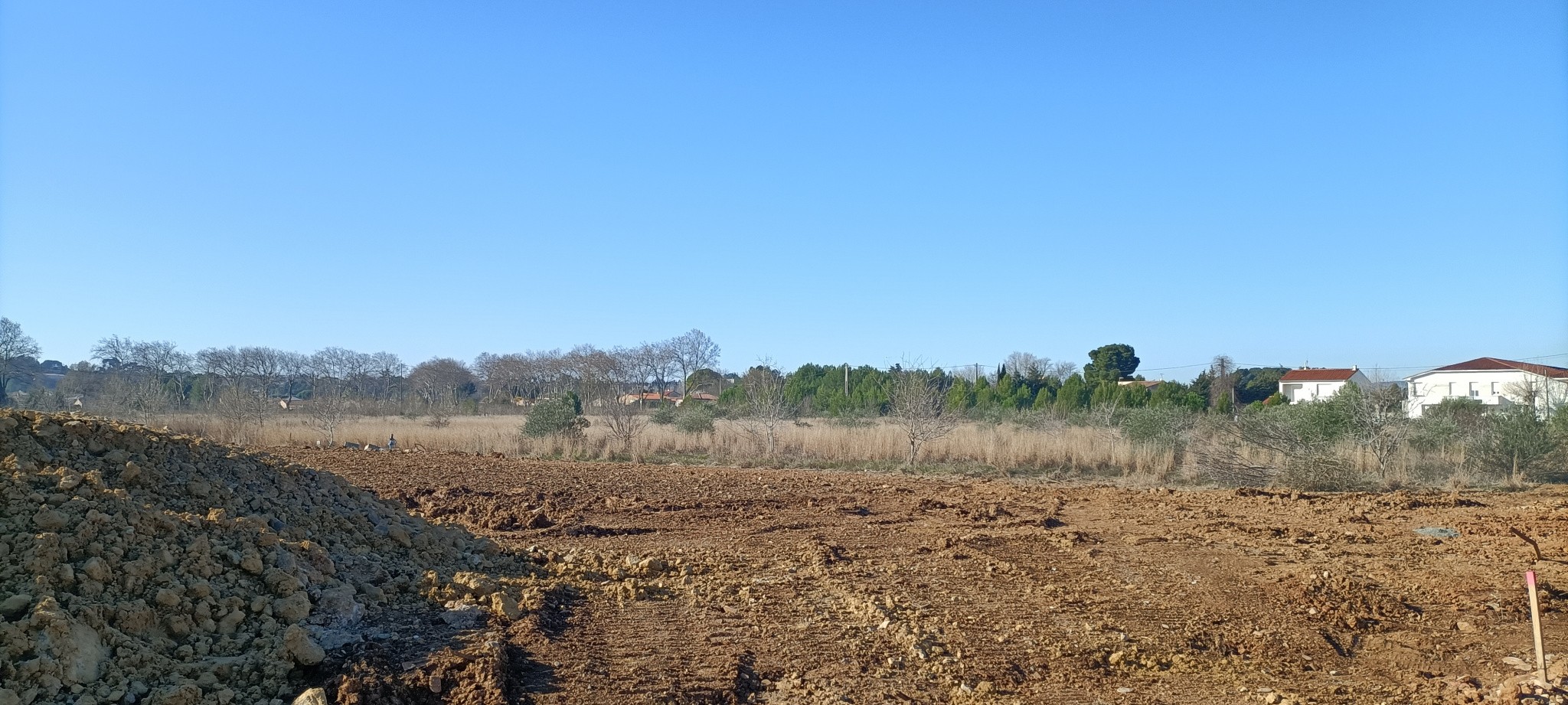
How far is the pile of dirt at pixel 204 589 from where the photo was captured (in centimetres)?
433

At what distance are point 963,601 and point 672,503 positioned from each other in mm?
5989

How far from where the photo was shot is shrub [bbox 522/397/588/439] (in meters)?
21.5

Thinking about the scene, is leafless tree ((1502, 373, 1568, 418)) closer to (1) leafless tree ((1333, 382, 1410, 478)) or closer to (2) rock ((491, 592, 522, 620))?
(1) leafless tree ((1333, 382, 1410, 478))

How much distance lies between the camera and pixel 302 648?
4.76 metres

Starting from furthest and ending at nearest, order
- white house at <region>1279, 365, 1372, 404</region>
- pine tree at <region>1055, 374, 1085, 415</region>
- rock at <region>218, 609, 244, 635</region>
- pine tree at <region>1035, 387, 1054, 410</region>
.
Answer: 1. white house at <region>1279, 365, 1372, 404</region>
2. pine tree at <region>1035, 387, 1054, 410</region>
3. pine tree at <region>1055, 374, 1085, 415</region>
4. rock at <region>218, 609, 244, 635</region>

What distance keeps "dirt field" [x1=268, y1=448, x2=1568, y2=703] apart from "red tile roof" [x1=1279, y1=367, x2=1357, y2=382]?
3802cm

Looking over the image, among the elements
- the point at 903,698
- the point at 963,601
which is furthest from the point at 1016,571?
the point at 903,698

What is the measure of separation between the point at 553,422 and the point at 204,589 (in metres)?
16.7

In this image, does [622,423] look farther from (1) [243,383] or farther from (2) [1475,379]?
(2) [1475,379]

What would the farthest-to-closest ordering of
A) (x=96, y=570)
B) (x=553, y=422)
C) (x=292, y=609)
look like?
(x=553, y=422)
(x=292, y=609)
(x=96, y=570)

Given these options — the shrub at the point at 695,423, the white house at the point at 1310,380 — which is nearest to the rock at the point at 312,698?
the shrub at the point at 695,423

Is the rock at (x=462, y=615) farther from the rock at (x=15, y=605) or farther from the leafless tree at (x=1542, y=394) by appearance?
the leafless tree at (x=1542, y=394)

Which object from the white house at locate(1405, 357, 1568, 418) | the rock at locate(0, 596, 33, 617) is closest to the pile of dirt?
the rock at locate(0, 596, 33, 617)

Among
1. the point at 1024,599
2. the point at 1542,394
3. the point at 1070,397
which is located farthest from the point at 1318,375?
the point at 1024,599
